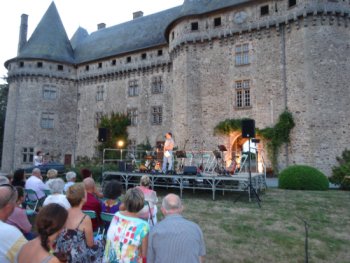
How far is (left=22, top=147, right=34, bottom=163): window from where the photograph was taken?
26517 mm

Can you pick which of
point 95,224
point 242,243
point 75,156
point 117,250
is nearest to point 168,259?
point 117,250

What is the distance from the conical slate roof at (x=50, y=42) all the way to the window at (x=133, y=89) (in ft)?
24.5

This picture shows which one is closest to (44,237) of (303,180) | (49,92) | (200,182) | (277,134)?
(200,182)

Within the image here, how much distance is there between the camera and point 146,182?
212 inches

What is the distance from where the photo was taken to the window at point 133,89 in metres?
25.6

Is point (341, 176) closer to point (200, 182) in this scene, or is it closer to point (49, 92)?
point (200, 182)

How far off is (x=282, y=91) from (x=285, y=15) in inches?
181

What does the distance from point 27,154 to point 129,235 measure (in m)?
26.8

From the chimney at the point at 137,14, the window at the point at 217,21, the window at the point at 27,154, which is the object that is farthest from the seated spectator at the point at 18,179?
the chimney at the point at 137,14

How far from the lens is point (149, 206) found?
4.51m

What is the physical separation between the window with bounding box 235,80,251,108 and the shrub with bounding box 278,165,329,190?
643 centimetres

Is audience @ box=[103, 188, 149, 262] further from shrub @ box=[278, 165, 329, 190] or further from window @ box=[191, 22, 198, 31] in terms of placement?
window @ box=[191, 22, 198, 31]

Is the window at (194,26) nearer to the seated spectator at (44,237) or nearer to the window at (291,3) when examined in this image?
the window at (291,3)

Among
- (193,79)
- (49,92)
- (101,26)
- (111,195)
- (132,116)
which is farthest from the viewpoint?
(101,26)
